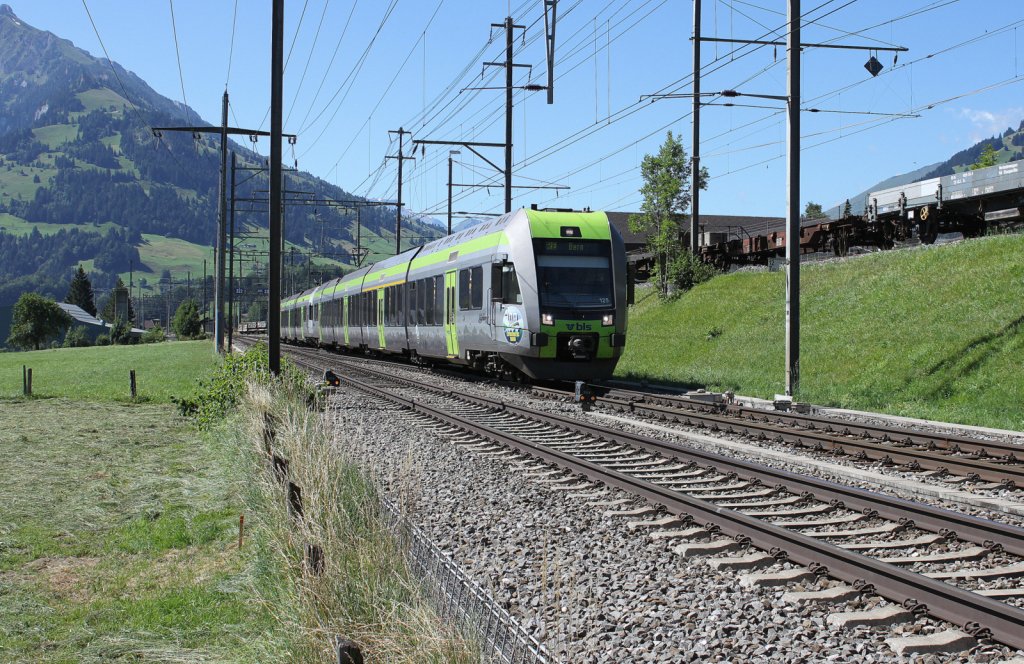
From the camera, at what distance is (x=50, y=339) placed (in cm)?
11344

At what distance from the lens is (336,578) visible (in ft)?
16.5

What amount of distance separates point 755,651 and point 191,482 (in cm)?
778

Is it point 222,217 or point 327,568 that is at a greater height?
point 222,217

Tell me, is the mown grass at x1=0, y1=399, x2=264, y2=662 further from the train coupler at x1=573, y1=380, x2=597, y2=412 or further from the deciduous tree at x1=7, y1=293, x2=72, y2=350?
the deciduous tree at x1=7, y1=293, x2=72, y2=350

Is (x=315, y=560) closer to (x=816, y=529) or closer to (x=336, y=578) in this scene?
(x=336, y=578)

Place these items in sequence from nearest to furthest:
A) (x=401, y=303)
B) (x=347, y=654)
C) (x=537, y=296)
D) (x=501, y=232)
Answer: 1. (x=347, y=654)
2. (x=537, y=296)
3. (x=501, y=232)
4. (x=401, y=303)

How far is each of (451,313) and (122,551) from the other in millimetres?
15459

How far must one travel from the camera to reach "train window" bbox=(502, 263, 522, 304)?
19.1 metres

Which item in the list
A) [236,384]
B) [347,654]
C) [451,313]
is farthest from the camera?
[451,313]

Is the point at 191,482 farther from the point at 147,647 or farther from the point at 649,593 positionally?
the point at 649,593

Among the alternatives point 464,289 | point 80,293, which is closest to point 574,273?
point 464,289

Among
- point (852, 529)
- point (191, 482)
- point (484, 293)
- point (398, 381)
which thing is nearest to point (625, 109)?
point (484, 293)

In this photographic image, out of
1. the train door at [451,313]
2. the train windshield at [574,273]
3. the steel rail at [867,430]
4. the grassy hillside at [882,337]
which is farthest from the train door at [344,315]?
the steel rail at [867,430]

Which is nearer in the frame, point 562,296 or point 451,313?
point 562,296
